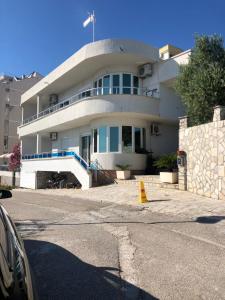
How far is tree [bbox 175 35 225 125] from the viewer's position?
1420 centimetres

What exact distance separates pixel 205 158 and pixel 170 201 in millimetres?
2480

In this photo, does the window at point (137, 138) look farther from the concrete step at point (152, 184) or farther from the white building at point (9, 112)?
the white building at point (9, 112)

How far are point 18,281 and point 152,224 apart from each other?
20.7 ft

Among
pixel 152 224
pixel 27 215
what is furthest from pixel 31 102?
pixel 152 224

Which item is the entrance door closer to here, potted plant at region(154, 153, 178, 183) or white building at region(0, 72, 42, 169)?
potted plant at region(154, 153, 178, 183)

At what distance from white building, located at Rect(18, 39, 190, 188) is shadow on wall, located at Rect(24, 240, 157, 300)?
12681 mm

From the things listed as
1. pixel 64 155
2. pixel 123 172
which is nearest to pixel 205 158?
pixel 123 172

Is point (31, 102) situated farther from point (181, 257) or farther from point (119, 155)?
point (181, 257)

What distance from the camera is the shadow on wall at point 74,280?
3756 mm

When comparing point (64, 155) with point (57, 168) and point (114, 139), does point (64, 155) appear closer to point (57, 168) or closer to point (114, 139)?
point (57, 168)

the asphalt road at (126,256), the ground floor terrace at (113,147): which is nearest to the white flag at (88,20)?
the ground floor terrace at (113,147)

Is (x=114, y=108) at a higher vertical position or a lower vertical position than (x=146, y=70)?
lower

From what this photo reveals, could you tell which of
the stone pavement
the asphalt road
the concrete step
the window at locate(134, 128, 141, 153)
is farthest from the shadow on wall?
the window at locate(134, 128, 141, 153)

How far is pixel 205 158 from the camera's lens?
12.2 metres
